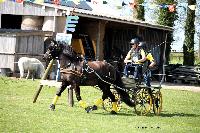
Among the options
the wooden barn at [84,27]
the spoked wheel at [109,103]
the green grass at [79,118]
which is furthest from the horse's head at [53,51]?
the wooden barn at [84,27]

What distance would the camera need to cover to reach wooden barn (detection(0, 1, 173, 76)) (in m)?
26.9

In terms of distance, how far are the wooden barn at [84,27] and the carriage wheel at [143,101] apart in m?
10.9

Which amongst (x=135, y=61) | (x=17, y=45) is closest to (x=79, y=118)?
(x=135, y=61)

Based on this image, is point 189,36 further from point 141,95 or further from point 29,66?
point 141,95

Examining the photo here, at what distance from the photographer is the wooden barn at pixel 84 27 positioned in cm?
2691

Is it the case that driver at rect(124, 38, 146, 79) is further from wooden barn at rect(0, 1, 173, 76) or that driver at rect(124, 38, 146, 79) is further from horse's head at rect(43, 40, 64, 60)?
wooden barn at rect(0, 1, 173, 76)

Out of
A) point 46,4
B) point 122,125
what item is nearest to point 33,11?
point 46,4

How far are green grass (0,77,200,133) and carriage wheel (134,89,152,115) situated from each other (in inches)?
7.8

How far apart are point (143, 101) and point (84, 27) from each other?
1519 cm

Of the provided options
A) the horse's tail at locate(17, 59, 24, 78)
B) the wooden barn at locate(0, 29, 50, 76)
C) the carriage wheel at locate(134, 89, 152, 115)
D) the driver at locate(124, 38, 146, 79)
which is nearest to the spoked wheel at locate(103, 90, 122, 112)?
the carriage wheel at locate(134, 89, 152, 115)

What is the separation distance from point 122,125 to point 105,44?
19.5m

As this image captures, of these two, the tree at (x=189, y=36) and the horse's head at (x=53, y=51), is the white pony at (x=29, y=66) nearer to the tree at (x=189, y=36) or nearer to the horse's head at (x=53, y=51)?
the horse's head at (x=53, y=51)

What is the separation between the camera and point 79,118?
1262 cm

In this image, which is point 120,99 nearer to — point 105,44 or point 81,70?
point 81,70
